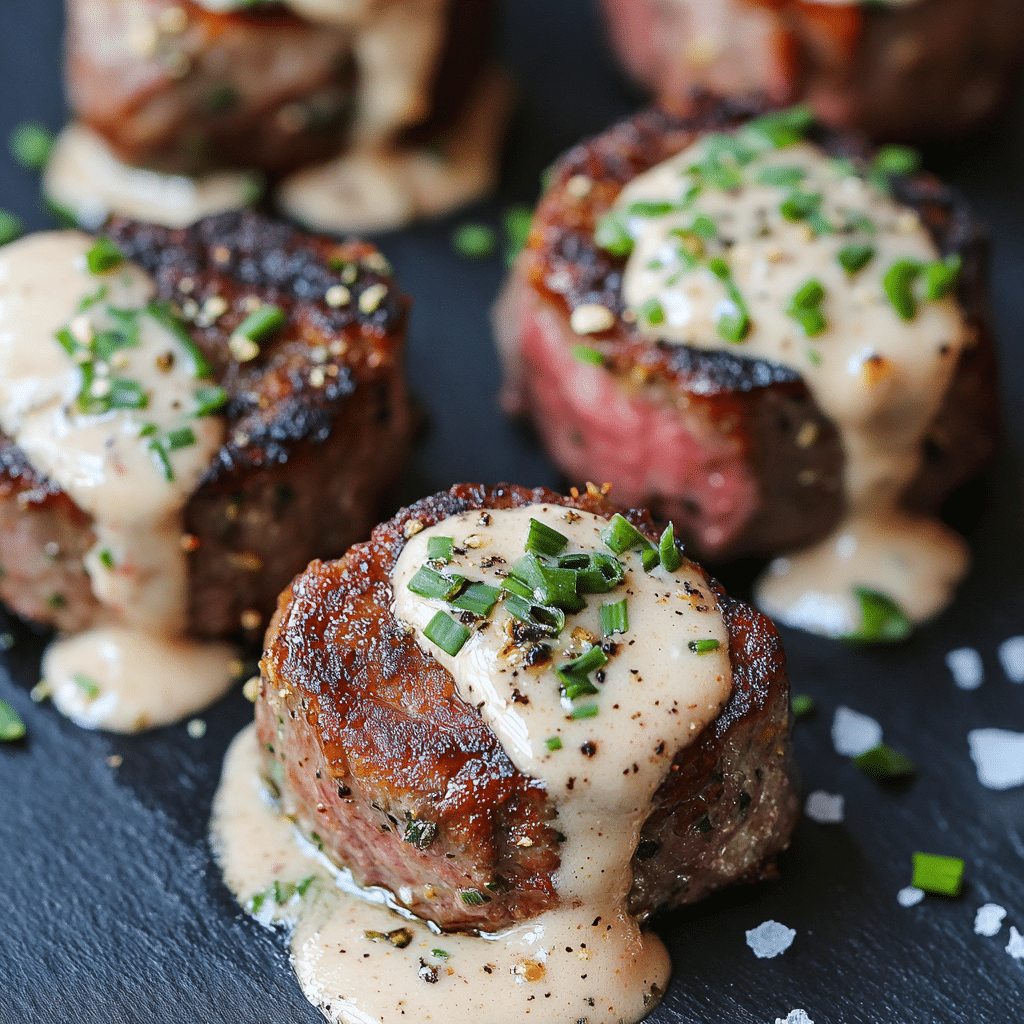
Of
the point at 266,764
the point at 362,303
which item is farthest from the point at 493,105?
the point at 266,764

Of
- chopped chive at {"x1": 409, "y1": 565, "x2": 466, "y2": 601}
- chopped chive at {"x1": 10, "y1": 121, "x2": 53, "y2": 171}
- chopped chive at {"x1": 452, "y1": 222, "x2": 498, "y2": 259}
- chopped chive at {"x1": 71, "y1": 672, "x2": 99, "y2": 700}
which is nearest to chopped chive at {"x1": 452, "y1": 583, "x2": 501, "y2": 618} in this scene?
chopped chive at {"x1": 409, "y1": 565, "x2": 466, "y2": 601}

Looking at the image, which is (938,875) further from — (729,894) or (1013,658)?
(1013,658)

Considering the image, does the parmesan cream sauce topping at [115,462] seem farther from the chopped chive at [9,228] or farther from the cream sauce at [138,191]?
the cream sauce at [138,191]

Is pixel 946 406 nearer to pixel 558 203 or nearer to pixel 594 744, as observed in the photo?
pixel 558 203

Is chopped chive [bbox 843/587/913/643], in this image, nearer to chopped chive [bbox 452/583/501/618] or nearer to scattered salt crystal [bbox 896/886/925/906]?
scattered salt crystal [bbox 896/886/925/906]

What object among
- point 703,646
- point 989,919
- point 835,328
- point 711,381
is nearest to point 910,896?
point 989,919

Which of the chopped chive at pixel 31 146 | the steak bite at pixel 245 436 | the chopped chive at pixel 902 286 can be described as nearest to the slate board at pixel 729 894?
the steak bite at pixel 245 436
